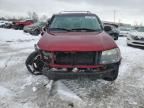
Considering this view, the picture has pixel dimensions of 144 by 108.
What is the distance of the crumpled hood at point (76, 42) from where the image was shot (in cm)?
598

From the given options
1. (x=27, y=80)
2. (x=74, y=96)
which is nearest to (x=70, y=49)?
(x=74, y=96)

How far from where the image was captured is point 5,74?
801 cm

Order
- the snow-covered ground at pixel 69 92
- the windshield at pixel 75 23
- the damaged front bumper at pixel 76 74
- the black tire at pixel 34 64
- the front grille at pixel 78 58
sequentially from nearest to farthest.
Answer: the snow-covered ground at pixel 69 92, the damaged front bumper at pixel 76 74, the front grille at pixel 78 58, the windshield at pixel 75 23, the black tire at pixel 34 64

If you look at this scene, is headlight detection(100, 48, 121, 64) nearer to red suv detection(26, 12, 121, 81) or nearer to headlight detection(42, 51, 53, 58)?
red suv detection(26, 12, 121, 81)

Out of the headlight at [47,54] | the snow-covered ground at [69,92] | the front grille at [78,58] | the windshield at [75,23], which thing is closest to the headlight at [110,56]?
the front grille at [78,58]

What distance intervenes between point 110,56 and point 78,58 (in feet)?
2.34

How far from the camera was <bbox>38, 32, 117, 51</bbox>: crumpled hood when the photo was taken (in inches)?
236

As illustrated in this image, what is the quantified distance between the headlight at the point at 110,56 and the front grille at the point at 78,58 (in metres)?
0.12

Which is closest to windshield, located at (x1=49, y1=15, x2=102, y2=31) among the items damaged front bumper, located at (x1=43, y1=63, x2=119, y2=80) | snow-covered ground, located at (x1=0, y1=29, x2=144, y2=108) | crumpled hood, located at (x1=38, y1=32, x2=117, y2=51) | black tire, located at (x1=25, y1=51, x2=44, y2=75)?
crumpled hood, located at (x1=38, y1=32, x2=117, y2=51)

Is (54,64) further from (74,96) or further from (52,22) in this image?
(52,22)

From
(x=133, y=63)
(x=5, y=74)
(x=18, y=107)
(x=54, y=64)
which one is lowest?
(x=133, y=63)

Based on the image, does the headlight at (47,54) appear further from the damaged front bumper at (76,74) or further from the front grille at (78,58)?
the damaged front bumper at (76,74)

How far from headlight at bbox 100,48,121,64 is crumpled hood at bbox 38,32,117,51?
10 cm

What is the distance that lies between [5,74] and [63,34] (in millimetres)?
2279
